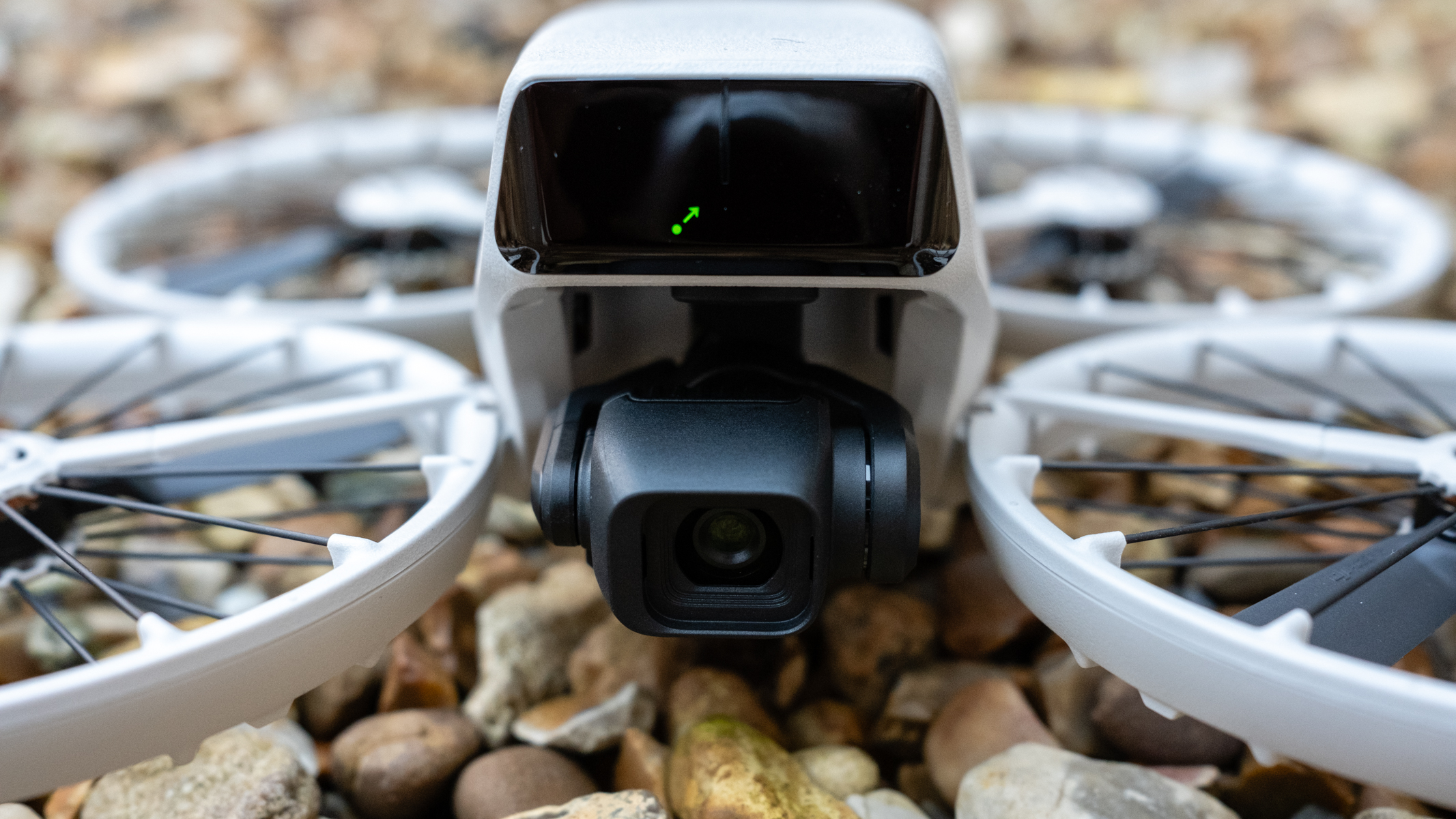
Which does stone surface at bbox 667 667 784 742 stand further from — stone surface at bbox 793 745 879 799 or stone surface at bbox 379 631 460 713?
stone surface at bbox 379 631 460 713

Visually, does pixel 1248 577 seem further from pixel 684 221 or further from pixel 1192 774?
pixel 684 221

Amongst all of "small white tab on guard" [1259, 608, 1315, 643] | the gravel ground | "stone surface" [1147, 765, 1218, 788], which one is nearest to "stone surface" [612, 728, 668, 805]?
the gravel ground

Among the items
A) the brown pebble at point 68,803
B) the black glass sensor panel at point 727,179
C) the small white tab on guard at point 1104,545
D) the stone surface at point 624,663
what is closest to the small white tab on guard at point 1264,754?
the small white tab on guard at point 1104,545

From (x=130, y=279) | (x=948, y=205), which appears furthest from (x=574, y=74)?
(x=130, y=279)

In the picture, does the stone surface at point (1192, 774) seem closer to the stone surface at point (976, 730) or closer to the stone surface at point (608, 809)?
the stone surface at point (976, 730)

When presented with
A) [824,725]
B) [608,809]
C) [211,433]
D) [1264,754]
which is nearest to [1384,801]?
[1264,754]

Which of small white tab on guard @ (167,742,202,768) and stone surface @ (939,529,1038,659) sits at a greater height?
small white tab on guard @ (167,742,202,768)
